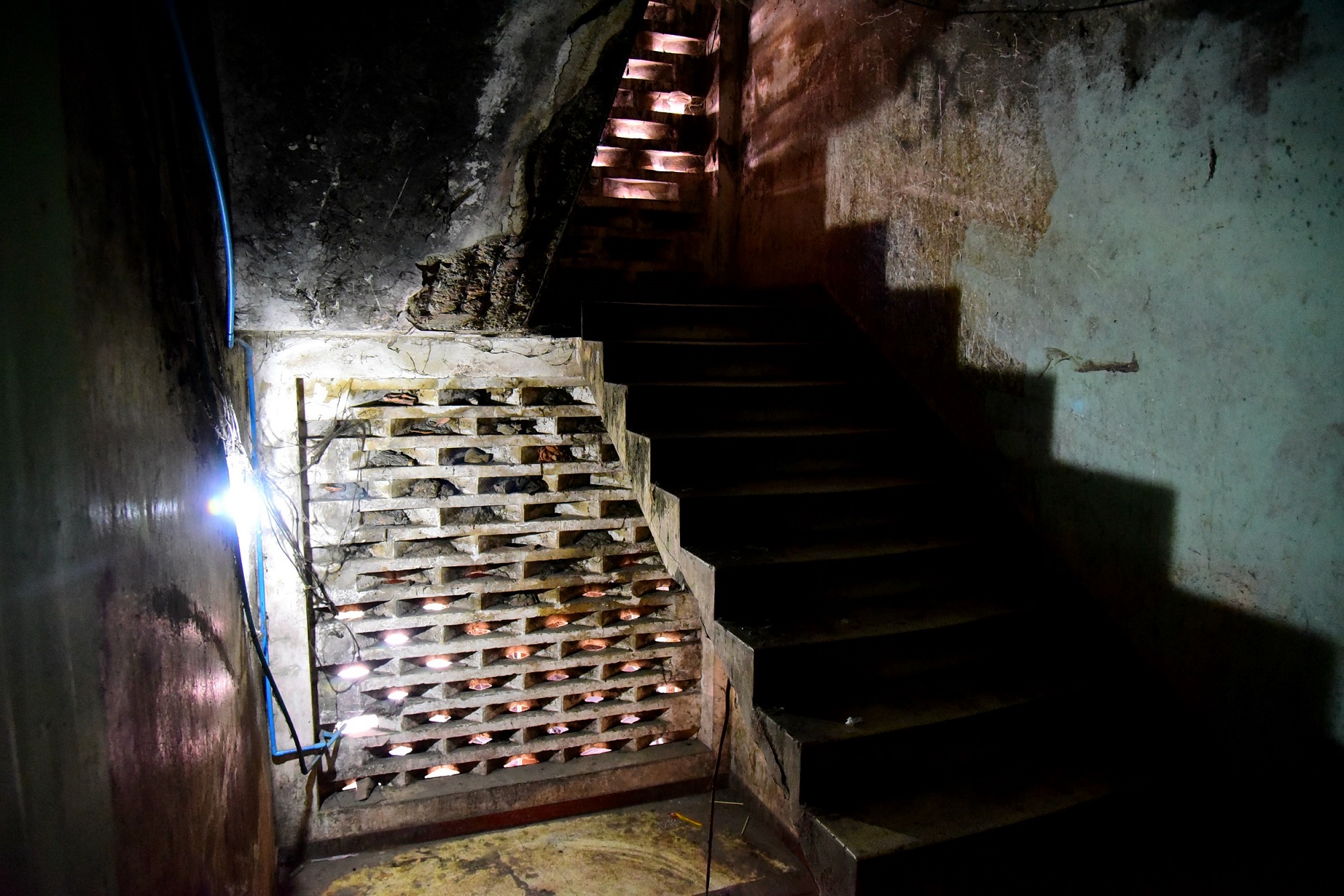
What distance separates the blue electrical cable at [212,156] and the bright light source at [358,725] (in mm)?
2713

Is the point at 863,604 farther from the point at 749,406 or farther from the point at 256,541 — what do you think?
the point at 256,541

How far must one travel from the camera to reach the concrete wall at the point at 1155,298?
2.65 meters

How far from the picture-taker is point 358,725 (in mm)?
4777

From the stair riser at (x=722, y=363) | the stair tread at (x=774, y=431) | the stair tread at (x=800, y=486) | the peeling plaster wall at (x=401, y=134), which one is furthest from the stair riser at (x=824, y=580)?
the peeling plaster wall at (x=401, y=134)

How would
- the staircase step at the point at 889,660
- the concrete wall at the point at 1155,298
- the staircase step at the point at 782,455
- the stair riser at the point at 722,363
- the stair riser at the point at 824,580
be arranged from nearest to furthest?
the concrete wall at the point at 1155,298, the staircase step at the point at 889,660, the stair riser at the point at 824,580, the staircase step at the point at 782,455, the stair riser at the point at 722,363

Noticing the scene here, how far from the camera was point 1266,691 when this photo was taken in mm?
2854

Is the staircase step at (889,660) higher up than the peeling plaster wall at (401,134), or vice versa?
the peeling plaster wall at (401,134)

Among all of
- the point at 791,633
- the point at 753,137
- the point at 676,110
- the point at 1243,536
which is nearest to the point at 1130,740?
the point at 1243,536

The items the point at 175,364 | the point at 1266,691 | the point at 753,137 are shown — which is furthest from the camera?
the point at 753,137

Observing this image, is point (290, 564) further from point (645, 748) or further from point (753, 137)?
point (753, 137)

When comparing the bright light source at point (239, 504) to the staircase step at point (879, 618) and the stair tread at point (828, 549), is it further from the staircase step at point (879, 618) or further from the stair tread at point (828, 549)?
the staircase step at point (879, 618)

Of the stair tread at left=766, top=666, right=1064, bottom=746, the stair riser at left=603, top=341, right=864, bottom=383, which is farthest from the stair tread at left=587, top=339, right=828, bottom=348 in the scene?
the stair tread at left=766, top=666, right=1064, bottom=746

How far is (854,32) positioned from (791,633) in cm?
448

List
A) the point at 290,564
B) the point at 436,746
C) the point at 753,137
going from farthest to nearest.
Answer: the point at 753,137
the point at 436,746
the point at 290,564
